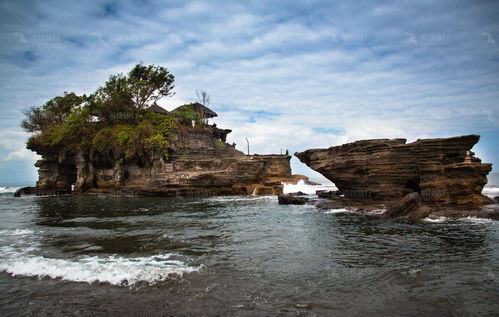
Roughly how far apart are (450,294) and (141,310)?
6.53 meters

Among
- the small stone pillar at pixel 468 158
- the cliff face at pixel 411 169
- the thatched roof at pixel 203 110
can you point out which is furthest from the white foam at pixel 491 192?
the thatched roof at pixel 203 110

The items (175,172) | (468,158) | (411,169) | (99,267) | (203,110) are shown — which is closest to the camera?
(99,267)

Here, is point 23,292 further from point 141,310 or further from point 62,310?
point 141,310

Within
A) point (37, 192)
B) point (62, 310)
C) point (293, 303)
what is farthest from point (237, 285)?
point (37, 192)

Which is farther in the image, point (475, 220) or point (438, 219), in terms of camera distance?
point (438, 219)

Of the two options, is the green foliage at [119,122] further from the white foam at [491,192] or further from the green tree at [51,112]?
the white foam at [491,192]

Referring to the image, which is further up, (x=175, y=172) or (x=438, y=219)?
(x=175, y=172)

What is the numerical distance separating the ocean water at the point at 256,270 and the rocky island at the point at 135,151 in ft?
71.6

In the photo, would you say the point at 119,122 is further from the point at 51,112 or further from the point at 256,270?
the point at 256,270

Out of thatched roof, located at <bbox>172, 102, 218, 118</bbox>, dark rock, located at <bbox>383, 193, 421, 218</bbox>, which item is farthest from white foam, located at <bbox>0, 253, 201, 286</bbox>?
thatched roof, located at <bbox>172, 102, 218, 118</bbox>

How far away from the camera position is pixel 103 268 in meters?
8.43

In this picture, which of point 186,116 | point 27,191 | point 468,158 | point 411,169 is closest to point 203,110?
point 186,116

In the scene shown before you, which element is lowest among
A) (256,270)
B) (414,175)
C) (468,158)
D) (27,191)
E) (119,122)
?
(256,270)

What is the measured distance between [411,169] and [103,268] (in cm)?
1916
